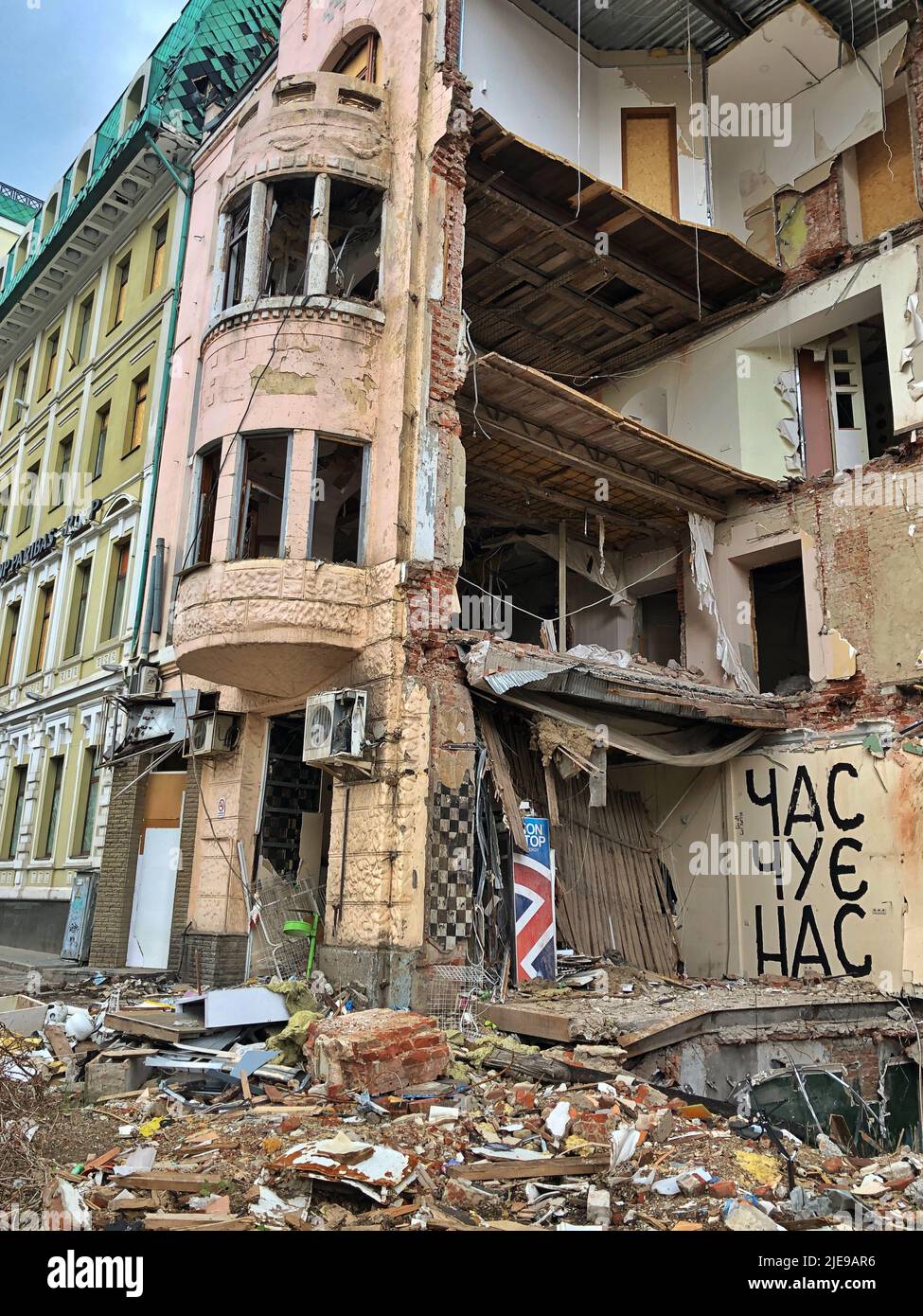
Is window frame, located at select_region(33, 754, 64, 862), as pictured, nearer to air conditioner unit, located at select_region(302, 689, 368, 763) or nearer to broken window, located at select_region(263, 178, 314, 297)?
air conditioner unit, located at select_region(302, 689, 368, 763)

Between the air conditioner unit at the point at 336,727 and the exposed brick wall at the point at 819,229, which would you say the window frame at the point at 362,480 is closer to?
the air conditioner unit at the point at 336,727

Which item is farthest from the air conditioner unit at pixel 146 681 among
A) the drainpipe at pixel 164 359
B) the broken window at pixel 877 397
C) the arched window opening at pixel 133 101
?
the broken window at pixel 877 397

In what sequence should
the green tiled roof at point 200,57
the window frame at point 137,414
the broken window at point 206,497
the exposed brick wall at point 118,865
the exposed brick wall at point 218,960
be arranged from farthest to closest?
the window frame at point 137,414 < the green tiled roof at point 200,57 < the exposed brick wall at point 118,865 < the broken window at point 206,497 < the exposed brick wall at point 218,960

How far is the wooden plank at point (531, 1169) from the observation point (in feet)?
18.7

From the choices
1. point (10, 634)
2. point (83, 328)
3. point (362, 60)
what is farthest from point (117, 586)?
point (362, 60)

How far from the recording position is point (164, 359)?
54.9 ft

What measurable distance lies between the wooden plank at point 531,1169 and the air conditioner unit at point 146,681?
1000 centimetres

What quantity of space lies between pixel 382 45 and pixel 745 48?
539cm

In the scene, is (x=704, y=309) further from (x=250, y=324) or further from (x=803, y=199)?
(x=250, y=324)

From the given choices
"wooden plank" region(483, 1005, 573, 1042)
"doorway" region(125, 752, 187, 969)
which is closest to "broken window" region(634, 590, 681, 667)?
"doorway" region(125, 752, 187, 969)

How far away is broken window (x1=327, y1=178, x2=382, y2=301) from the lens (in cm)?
1229

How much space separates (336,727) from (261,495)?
13.4 ft

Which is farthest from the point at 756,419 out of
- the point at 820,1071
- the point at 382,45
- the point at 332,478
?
the point at 820,1071

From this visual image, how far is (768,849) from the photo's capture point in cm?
1291
